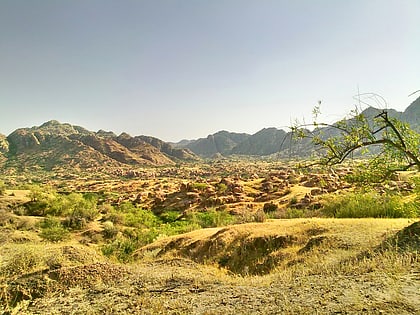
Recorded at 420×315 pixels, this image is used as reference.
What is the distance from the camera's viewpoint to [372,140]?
7270 millimetres

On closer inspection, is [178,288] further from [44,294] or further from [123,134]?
[123,134]

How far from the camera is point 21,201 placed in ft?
97.9

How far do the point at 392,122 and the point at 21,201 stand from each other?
34.9 meters

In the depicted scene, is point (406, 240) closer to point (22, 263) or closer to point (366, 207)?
point (366, 207)

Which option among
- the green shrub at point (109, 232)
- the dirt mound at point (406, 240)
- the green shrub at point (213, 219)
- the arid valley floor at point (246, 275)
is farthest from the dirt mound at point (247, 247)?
the green shrub at point (109, 232)

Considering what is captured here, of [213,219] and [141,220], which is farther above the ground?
[213,219]

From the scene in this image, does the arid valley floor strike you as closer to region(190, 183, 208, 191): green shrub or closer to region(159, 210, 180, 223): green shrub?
region(159, 210, 180, 223): green shrub

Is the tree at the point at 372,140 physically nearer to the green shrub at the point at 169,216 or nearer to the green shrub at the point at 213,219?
the green shrub at the point at 213,219

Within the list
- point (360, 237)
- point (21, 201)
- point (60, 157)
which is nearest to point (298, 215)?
point (360, 237)

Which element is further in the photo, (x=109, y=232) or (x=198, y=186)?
(x=198, y=186)

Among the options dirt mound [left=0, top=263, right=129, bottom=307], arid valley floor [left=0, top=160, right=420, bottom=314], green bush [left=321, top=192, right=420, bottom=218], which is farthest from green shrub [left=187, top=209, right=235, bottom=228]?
dirt mound [left=0, top=263, right=129, bottom=307]

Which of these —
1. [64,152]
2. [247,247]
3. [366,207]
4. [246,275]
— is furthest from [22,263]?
[64,152]

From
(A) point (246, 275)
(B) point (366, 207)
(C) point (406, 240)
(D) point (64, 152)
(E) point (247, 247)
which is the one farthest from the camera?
(D) point (64, 152)

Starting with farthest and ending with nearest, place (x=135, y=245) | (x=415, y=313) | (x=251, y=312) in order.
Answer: (x=135, y=245) < (x=251, y=312) < (x=415, y=313)
